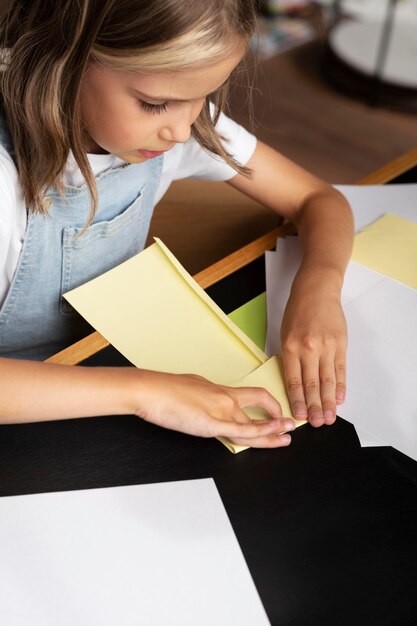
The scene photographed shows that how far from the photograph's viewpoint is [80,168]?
94 cm

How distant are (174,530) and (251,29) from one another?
52cm

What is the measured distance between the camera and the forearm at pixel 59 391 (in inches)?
30.2

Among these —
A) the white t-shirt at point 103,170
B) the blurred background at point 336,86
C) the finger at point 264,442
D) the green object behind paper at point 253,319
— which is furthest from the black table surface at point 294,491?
the blurred background at point 336,86

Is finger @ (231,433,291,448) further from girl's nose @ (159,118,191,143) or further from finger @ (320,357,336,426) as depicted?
girl's nose @ (159,118,191,143)

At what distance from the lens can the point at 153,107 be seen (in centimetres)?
86

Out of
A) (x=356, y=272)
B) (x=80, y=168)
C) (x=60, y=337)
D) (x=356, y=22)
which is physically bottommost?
(x=356, y=22)

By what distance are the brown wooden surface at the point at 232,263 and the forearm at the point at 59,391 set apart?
0.20 ft

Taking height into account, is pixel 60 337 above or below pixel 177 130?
below

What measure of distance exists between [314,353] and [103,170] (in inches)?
14.2

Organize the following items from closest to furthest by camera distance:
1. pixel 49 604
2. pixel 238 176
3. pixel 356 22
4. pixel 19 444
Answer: pixel 49 604, pixel 19 444, pixel 238 176, pixel 356 22

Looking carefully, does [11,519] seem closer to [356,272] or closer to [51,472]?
[51,472]

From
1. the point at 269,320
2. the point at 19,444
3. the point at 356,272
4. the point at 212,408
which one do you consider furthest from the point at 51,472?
the point at 356,272

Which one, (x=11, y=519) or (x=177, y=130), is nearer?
(x=11, y=519)

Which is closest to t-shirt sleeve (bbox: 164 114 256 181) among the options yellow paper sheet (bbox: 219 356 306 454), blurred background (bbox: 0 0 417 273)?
yellow paper sheet (bbox: 219 356 306 454)
